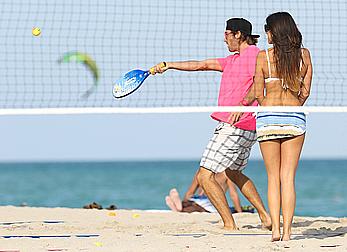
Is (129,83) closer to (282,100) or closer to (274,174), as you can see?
(282,100)

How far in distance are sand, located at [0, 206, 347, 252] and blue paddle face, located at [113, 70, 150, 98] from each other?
46.7 inches

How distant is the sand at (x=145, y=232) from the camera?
837 cm

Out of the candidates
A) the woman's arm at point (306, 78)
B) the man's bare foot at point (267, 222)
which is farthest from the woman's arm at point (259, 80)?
the man's bare foot at point (267, 222)

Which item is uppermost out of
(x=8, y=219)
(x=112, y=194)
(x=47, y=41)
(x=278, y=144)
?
(x=47, y=41)

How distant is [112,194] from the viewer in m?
43.0

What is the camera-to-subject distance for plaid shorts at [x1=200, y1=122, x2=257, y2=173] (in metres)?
9.47

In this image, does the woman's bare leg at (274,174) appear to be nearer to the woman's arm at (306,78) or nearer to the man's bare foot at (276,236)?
the man's bare foot at (276,236)

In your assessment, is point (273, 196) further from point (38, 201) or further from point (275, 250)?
point (38, 201)

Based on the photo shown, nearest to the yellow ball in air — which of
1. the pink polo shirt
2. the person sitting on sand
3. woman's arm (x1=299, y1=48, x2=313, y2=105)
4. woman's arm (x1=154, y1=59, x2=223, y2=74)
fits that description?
woman's arm (x1=154, y1=59, x2=223, y2=74)

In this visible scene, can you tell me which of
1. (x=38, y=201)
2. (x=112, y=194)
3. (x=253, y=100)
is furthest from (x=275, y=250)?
(x=112, y=194)

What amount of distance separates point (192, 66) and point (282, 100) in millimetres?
1181

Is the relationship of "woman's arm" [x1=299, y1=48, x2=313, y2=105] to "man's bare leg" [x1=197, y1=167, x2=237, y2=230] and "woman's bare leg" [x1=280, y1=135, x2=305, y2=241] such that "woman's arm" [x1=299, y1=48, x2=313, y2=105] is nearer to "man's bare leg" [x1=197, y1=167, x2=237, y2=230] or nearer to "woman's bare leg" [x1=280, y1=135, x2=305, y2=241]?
"woman's bare leg" [x1=280, y1=135, x2=305, y2=241]

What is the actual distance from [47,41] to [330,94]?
8.25 feet

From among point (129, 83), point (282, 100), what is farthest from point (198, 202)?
point (282, 100)
